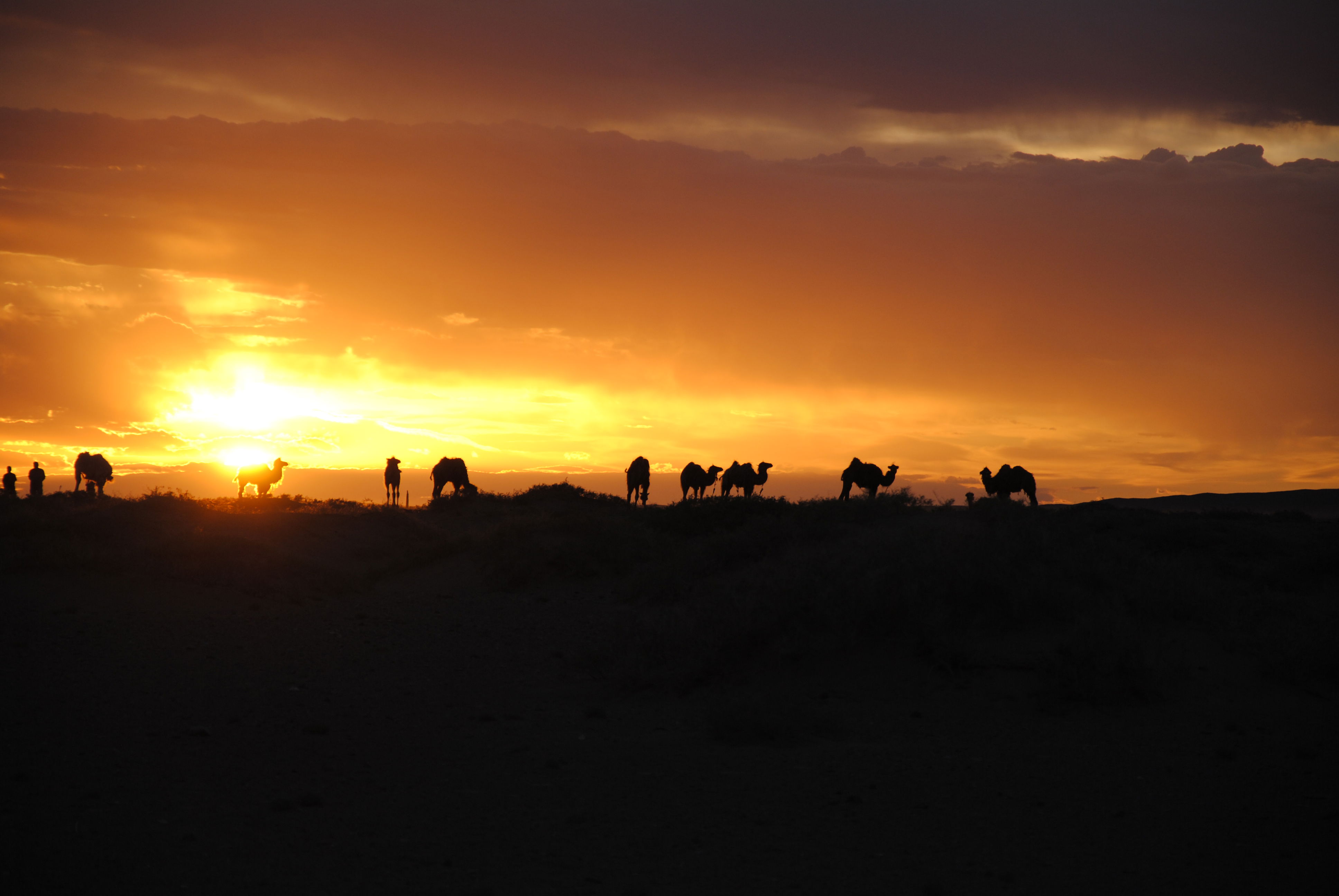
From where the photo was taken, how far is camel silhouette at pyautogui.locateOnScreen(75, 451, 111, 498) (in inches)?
1596

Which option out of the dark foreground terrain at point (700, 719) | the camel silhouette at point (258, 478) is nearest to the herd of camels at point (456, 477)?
the camel silhouette at point (258, 478)

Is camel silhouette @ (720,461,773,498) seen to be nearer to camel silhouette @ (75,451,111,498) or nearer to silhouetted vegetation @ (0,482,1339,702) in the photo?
silhouetted vegetation @ (0,482,1339,702)

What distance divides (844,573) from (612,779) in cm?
646

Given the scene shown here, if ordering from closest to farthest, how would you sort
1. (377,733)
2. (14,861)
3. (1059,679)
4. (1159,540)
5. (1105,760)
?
(14,861), (1105,760), (377,733), (1059,679), (1159,540)

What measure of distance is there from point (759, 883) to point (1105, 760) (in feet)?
16.1

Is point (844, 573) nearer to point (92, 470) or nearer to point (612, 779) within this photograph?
point (612, 779)

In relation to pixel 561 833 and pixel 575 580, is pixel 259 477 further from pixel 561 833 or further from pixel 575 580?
pixel 561 833

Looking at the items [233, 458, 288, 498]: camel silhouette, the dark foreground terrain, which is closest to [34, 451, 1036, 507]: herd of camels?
[233, 458, 288, 498]: camel silhouette

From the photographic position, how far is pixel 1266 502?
83375mm

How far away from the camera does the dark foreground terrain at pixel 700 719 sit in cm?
791

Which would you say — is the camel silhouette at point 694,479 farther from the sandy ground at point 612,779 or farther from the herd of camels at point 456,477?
the sandy ground at point 612,779

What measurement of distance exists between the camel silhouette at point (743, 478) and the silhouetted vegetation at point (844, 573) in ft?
39.0

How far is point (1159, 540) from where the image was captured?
76.7 ft

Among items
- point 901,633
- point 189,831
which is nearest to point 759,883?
point 189,831
